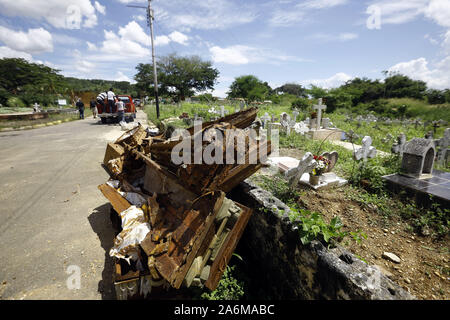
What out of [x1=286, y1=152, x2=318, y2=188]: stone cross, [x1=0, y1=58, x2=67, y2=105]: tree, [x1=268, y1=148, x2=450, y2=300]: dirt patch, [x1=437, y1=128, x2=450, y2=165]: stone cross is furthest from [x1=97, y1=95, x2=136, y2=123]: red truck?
[x1=0, y1=58, x2=67, y2=105]: tree

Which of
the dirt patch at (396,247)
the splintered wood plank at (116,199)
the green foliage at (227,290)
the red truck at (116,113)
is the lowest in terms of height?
the green foliage at (227,290)

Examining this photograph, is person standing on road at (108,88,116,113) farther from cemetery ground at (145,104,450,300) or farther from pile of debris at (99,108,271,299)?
pile of debris at (99,108,271,299)

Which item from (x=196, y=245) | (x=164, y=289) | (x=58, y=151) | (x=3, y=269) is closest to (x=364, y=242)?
(x=196, y=245)

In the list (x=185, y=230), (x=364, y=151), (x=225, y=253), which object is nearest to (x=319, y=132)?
(x=364, y=151)

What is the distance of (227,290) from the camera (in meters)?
2.30

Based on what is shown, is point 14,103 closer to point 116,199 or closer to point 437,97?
point 116,199

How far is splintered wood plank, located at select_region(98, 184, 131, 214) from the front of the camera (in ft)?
9.58

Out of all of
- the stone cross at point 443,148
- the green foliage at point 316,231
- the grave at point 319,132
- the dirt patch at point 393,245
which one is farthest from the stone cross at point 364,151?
the grave at point 319,132

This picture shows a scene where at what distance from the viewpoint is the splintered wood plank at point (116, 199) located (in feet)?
9.58

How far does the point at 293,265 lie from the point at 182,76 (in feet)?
127

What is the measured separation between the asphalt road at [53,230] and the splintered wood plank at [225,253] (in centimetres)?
106

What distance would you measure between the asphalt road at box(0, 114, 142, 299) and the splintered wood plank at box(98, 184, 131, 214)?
478 mm

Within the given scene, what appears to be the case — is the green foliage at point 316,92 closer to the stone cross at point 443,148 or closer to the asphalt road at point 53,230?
the stone cross at point 443,148

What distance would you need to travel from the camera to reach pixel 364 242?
2.78 meters
